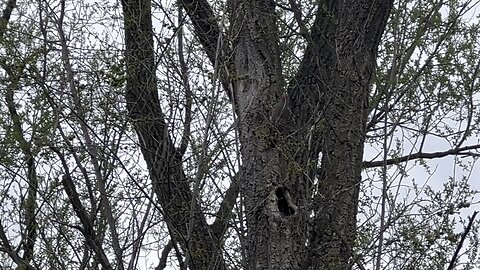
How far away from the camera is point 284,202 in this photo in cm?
608

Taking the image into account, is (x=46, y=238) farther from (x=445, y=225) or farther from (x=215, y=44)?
(x=445, y=225)

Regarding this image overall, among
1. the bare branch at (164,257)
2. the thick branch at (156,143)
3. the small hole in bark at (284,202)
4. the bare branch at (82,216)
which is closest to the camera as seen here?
the bare branch at (82,216)

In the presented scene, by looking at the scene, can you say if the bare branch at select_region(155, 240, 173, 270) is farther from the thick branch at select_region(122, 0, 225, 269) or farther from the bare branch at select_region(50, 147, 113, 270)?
the bare branch at select_region(50, 147, 113, 270)

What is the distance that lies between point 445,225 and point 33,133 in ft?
9.18

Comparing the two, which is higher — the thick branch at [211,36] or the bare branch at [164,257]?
the thick branch at [211,36]

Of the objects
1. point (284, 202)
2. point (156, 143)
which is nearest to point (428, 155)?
point (284, 202)

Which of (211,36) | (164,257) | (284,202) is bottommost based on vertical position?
(164,257)

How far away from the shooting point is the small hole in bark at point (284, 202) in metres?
6.03

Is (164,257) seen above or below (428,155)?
below

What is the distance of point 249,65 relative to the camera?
21.0 ft

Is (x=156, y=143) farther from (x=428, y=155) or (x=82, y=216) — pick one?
(x=428, y=155)

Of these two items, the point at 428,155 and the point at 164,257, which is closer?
the point at 164,257

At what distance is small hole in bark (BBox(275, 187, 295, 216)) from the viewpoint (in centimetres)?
603

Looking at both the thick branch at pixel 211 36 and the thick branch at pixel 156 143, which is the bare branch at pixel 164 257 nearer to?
the thick branch at pixel 156 143
